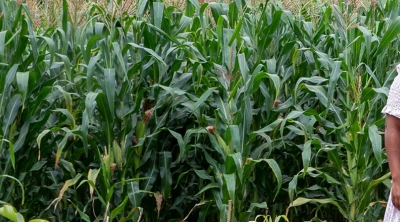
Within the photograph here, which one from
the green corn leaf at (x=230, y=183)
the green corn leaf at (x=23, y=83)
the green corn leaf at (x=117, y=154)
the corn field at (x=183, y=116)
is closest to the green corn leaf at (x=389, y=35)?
the corn field at (x=183, y=116)

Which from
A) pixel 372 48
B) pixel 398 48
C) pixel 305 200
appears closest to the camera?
pixel 305 200

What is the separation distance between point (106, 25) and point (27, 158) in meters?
1.00

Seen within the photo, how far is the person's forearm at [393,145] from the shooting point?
3809mm

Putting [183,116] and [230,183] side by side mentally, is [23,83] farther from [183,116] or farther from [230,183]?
[230,183]

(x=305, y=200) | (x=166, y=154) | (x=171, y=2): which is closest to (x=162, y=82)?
(x=166, y=154)

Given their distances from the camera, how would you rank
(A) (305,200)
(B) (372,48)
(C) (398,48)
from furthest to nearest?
1. (C) (398,48)
2. (B) (372,48)
3. (A) (305,200)

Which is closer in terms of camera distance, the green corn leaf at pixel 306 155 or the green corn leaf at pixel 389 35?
the green corn leaf at pixel 306 155

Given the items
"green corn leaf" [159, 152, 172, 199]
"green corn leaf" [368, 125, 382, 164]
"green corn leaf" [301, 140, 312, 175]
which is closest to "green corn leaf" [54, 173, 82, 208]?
"green corn leaf" [159, 152, 172, 199]

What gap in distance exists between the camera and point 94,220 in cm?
547

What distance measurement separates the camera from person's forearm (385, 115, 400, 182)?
3809 millimetres

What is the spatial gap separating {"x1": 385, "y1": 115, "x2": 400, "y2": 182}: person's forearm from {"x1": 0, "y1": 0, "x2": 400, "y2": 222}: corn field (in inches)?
35.4

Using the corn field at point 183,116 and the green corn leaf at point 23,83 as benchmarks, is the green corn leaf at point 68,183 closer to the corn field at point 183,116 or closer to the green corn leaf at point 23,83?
the corn field at point 183,116

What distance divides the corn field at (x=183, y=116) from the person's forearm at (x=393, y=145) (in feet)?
2.95

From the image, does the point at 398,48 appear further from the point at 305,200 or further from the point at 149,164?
the point at 149,164
